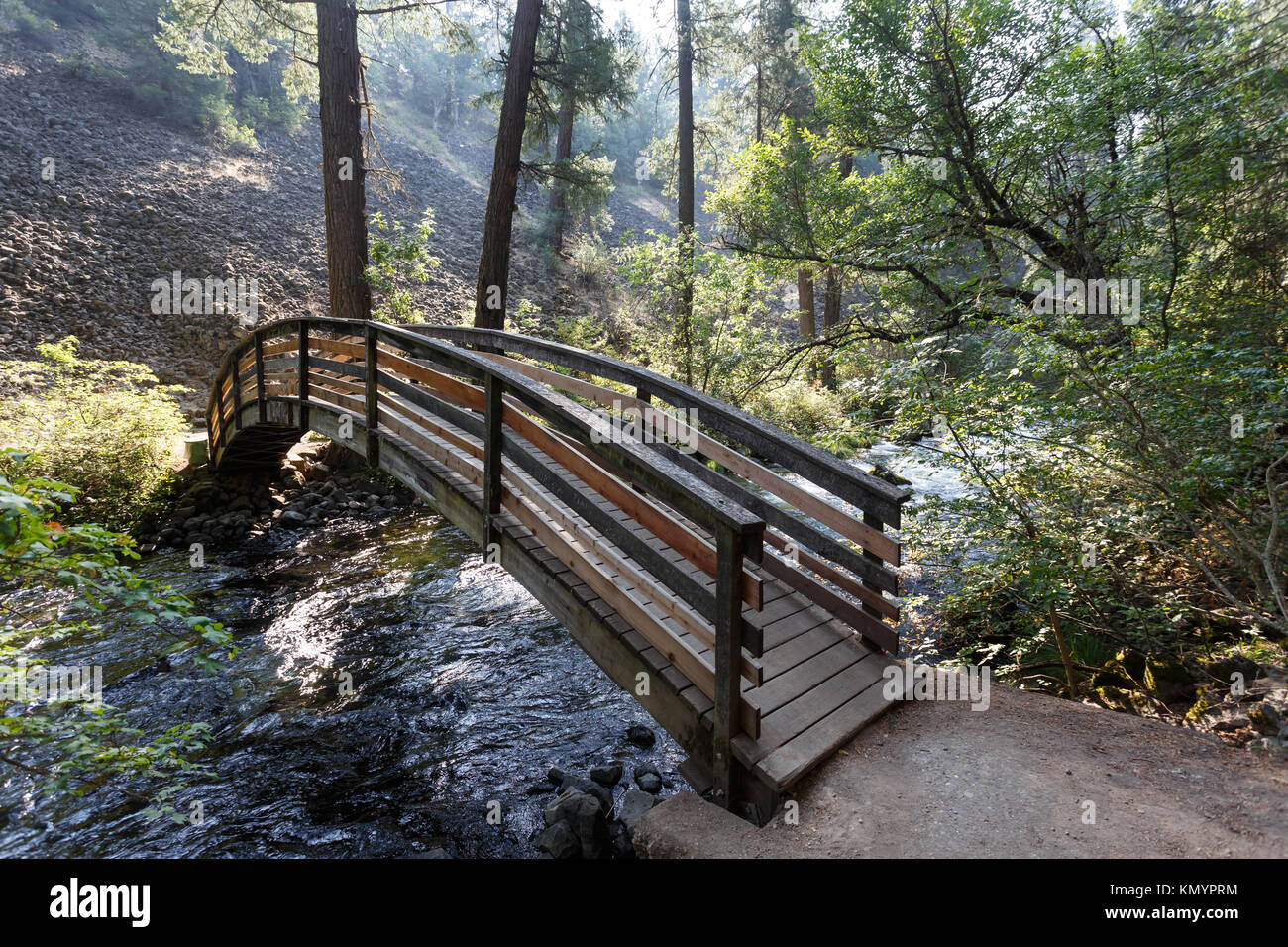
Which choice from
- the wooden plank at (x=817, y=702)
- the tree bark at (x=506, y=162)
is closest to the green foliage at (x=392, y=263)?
the tree bark at (x=506, y=162)

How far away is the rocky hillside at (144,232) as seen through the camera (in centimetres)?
1114

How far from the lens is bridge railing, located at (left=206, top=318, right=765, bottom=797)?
2.40m

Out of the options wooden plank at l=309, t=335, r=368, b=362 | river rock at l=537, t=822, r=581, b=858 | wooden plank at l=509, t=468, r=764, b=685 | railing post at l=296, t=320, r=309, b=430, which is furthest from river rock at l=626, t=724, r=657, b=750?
railing post at l=296, t=320, r=309, b=430

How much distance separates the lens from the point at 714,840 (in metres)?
2.28

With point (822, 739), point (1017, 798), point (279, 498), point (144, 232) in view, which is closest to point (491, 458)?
point (822, 739)

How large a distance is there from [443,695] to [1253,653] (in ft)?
17.2

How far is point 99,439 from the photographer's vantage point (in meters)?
7.29

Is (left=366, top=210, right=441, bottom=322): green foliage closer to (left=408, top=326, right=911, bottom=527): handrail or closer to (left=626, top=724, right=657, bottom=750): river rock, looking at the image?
(left=408, top=326, right=911, bottom=527): handrail

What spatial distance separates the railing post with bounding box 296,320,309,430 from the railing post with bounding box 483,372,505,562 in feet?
11.5

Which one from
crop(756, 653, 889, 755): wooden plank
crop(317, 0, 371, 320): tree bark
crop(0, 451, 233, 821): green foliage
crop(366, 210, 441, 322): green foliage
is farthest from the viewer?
crop(366, 210, 441, 322): green foliage

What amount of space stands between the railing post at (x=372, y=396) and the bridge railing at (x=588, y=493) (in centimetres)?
1

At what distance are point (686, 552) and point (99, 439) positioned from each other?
8.64 m

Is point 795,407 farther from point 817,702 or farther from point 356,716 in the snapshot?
point 356,716
